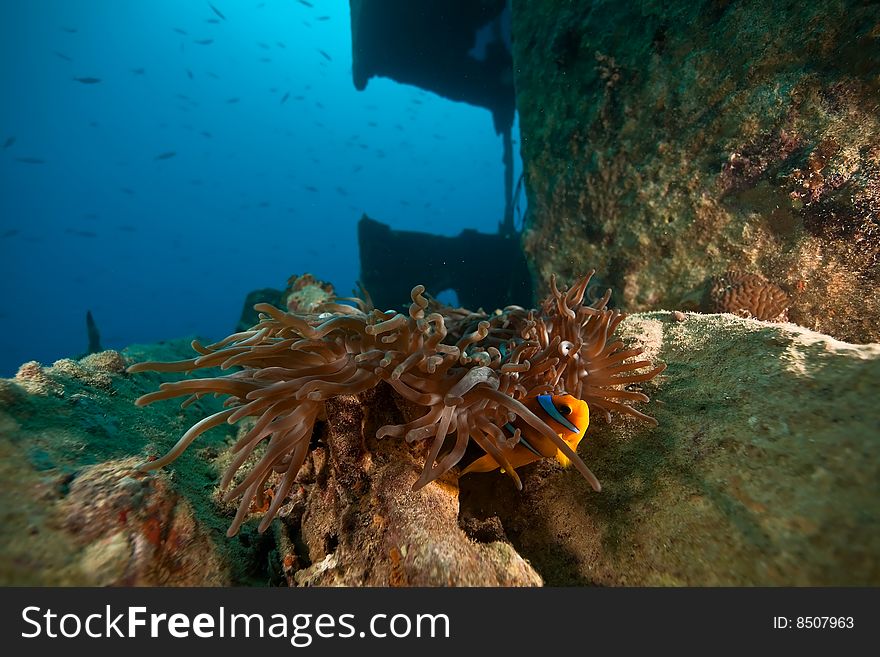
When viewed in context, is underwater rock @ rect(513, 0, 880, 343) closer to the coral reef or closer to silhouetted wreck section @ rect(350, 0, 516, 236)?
the coral reef

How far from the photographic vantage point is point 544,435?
1.85 m

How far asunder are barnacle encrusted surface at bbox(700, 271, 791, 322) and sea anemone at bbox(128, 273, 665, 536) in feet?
6.47

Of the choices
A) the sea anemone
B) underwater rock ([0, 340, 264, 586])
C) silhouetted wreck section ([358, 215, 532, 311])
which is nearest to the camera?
underwater rock ([0, 340, 264, 586])

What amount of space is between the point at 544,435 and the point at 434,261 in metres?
10.9

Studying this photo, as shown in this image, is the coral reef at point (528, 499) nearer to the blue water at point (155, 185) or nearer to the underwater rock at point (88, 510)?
the underwater rock at point (88, 510)

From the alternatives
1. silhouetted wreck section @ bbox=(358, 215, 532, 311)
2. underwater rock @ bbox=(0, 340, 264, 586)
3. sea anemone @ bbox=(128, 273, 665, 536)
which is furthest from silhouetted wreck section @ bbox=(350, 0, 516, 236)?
underwater rock @ bbox=(0, 340, 264, 586)

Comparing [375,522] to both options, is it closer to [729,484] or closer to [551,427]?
[551,427]

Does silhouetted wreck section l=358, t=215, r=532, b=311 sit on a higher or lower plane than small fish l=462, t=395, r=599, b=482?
lower

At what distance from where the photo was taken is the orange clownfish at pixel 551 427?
6.10 feet

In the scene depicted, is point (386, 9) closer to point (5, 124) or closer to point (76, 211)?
point (5, 124)

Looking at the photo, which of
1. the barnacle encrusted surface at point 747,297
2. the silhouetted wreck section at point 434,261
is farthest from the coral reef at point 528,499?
the silhouetted wreck section at point 434,261

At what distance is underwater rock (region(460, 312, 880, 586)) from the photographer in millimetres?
1327

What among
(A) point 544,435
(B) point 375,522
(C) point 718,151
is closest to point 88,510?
(B) point 375,522

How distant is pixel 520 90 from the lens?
20.8 ft
